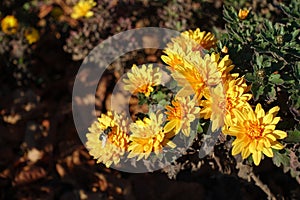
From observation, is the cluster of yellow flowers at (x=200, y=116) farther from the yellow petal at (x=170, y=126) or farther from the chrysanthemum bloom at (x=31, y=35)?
the chrysanthemum bloom at (x=31, y=35)

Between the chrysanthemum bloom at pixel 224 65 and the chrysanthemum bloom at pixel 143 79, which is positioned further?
the chrysanthemum bloom at pixel 143 79

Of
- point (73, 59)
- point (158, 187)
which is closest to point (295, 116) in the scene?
point (158, 187)

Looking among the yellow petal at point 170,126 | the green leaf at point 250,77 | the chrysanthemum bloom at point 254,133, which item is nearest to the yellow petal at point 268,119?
the chrysanthemum bloom at point 254,133

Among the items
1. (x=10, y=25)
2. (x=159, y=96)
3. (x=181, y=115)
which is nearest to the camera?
Answer: (x=181, y=115)

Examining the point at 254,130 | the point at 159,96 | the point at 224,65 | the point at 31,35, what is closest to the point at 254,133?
the point at 254,130

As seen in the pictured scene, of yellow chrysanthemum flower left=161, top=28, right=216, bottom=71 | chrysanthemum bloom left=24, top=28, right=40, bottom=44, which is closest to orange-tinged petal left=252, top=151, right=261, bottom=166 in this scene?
yellow chrysanthemum flower left=161, top=28, right=216, bottom=71

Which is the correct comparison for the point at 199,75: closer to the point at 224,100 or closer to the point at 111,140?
the point at 224,100
